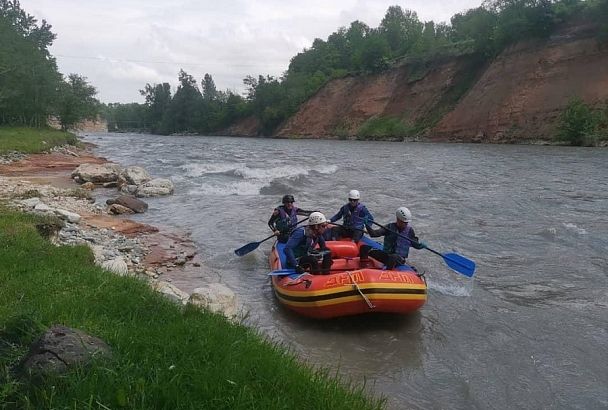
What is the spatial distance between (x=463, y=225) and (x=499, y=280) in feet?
12.6

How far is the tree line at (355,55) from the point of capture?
39062 millimetres

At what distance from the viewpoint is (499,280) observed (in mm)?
8047

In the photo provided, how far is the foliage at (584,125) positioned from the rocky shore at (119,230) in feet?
80.5

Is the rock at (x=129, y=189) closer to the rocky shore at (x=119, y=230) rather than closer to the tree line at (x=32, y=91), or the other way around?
the rocky shore at (x=119, y=230)

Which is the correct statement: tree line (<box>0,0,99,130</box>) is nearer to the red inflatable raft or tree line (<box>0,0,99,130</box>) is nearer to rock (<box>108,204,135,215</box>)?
rock (<box>108,204,135,215</box>)

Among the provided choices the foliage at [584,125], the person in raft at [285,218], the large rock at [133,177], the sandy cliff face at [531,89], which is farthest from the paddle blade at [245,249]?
the sandy cliff face at [531,89]

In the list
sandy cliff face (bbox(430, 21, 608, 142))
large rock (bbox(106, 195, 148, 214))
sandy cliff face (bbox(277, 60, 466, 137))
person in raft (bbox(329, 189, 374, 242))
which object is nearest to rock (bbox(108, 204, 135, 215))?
large rock (bbox(106, 195, 148, 214))

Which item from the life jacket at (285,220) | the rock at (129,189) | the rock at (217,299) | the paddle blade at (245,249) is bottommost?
the rock at (129,189)

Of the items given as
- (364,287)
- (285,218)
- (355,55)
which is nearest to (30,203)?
(285,218)

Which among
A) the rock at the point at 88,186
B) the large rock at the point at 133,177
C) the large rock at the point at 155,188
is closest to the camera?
the large rock at the point at 155,188

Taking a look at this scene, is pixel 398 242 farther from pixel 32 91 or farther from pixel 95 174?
pixel 32 91

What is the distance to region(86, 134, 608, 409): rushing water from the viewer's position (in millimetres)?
5078

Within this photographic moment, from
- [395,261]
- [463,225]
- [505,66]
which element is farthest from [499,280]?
[505,66]

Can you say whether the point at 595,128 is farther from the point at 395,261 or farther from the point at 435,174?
the point at 395,261
